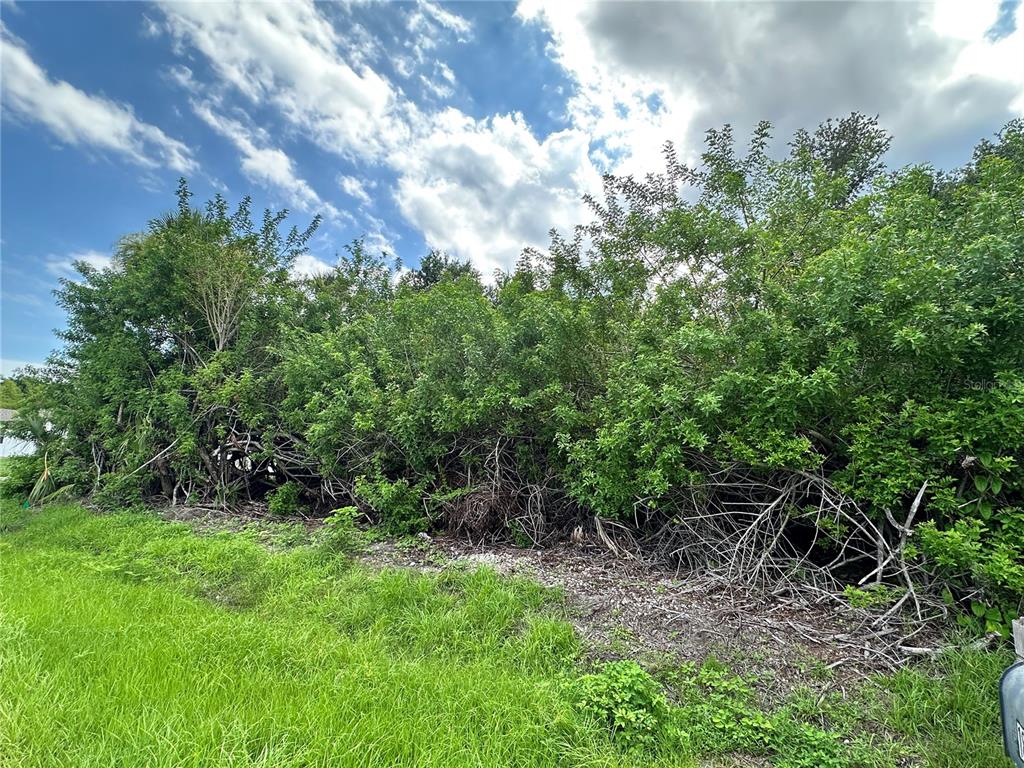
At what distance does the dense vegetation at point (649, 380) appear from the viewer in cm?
232

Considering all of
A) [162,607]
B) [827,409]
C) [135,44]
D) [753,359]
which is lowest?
[162,607]

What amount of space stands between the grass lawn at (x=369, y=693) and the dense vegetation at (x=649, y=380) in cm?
101

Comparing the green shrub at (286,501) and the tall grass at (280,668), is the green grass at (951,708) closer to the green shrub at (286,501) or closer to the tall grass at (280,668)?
the tall grass at (280,668)

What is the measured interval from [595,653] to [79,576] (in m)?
4.08

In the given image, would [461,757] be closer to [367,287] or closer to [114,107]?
[367,287]

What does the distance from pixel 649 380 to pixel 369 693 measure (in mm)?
2637

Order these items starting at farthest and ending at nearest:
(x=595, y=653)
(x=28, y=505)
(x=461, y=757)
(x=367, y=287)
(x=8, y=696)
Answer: (x=367, y=287) → (x=28, y=505) → (x=595, y=653) → (x=8, y=696) → (x=461, y=757)

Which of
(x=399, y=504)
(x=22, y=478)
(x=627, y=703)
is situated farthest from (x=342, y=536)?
(x=22, y=478)

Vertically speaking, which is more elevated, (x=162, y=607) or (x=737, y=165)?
(x=737, y=165)

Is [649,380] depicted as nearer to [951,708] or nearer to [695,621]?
[695,621]

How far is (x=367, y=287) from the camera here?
7.23 m

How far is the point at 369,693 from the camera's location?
182 centimetres

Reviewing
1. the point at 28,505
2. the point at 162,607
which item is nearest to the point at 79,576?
the point at 162,607

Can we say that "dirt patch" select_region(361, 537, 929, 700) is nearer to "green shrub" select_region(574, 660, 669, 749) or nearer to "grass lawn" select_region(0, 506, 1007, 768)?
"grass lawn" select_region(0, 506, 1007, 768)
